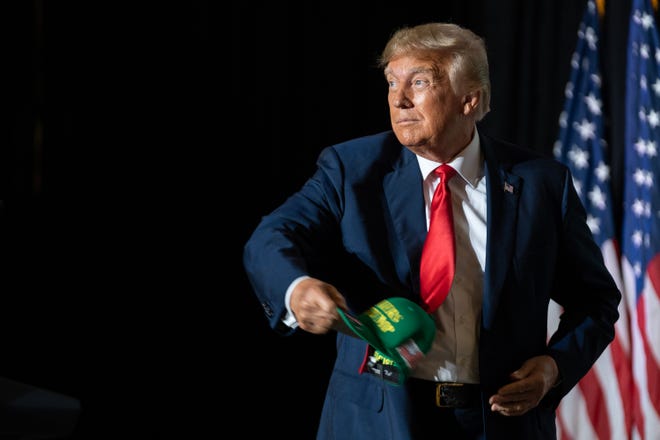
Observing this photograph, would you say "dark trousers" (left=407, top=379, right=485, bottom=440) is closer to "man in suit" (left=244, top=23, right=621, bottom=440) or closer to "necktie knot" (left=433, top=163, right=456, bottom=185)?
"man in suit" (left=244, top=23, right=621, bottom=440)

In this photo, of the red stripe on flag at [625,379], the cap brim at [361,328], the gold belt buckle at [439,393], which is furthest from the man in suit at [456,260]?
the red stripe on flag at [625,379]

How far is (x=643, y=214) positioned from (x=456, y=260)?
1962 millimetres

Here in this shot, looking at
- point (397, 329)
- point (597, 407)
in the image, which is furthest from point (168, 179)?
point (597, 407)

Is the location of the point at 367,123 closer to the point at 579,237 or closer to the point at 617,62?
the point at 617,62

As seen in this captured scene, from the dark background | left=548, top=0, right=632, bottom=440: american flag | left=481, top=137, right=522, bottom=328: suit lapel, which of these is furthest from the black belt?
left=548, top=0, right=632, bottom=440: american flag

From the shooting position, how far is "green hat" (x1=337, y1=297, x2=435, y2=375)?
4.90 feet

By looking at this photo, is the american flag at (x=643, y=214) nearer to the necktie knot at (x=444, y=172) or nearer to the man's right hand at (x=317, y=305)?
the necktie knot at (x=444, y=172)

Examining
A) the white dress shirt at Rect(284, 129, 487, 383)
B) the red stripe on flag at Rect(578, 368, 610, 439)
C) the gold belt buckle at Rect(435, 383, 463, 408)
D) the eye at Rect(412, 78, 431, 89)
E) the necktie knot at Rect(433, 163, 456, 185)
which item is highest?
the eye at Rect(412, 78, 431, 89)

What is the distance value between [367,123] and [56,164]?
4.25ft

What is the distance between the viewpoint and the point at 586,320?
188cm

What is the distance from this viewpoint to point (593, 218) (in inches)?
139

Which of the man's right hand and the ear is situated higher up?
the ear

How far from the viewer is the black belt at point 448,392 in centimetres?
170

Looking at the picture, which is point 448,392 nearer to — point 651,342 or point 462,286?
point 462,286
